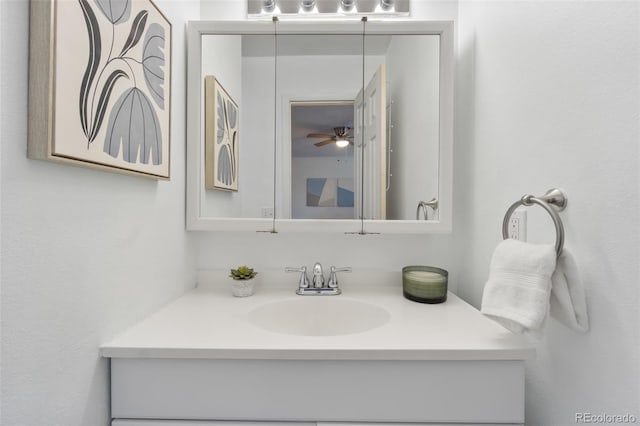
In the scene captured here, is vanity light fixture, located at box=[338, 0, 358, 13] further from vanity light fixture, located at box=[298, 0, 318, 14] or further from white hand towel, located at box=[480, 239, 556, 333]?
white hand towel, located at box=[480, 239, 556, 333]

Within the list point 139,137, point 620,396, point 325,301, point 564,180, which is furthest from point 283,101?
point 620,396

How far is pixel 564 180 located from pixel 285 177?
860mm

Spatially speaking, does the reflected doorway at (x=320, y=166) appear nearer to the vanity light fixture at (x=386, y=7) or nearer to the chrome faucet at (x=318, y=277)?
the chrome faucet at (x=318, y=277)

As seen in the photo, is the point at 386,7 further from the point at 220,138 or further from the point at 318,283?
the point at 318,283

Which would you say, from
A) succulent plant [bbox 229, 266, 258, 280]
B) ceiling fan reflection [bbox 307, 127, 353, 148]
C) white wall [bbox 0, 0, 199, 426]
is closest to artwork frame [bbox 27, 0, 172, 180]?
white wall [bbox 0, 0, 199, 426]

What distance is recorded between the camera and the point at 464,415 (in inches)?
28.1

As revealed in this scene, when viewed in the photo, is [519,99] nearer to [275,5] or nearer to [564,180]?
[564,180]

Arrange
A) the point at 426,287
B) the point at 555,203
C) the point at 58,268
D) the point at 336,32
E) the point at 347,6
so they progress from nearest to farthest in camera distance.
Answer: the point at 58,268 → the point at 555,203 → the point at 426,287 → the point at 336,32 → the point at 347,6

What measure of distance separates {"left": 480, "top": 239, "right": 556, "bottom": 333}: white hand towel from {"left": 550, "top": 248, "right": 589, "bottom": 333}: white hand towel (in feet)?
0.09

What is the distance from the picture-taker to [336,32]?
1.17 meters

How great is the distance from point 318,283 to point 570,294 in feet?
2.48

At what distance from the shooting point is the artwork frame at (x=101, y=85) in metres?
0.53

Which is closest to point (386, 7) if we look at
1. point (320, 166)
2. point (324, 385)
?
point (320, 166)

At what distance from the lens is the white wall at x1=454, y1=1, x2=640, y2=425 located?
21.8 inches
